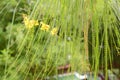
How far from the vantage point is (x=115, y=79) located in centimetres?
123

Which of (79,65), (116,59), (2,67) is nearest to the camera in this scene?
(79,65)

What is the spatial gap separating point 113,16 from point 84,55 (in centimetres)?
10

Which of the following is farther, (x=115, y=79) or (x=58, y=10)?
(x=115, y=79)

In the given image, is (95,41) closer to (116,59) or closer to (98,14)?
(98,14)

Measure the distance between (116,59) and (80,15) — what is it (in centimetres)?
78

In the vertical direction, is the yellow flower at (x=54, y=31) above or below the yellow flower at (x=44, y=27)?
below

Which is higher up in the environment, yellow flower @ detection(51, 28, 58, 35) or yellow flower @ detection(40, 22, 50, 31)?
yellow flower @ detection(40, 22, 50, 31)

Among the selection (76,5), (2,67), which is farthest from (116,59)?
(76,5)

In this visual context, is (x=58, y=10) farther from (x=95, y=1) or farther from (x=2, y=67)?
(x=2, y=67)

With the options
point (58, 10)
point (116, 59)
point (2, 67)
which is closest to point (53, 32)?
point (58, 10)

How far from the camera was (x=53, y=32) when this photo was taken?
1.71 ft

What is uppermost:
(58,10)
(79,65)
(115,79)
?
(58,10)

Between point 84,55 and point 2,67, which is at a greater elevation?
point 84,55

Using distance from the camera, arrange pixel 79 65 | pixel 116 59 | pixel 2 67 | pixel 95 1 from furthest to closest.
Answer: pixel 2 67 < pixel 116 59 < pixel 79 65 < pixel 95 1
